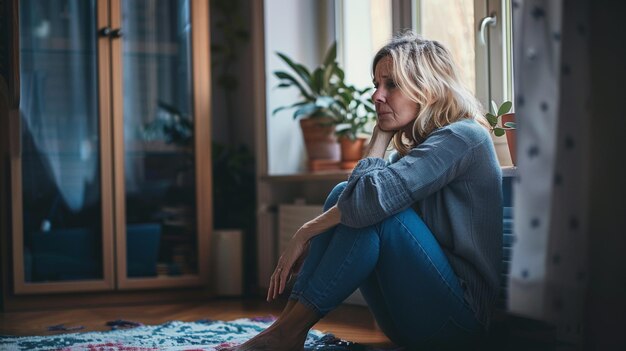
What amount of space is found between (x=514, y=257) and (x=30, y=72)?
2.43m

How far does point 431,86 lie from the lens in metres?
1.77

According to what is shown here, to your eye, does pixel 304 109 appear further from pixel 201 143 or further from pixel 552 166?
pixel 552 166

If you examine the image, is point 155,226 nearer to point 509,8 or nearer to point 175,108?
point 175,108

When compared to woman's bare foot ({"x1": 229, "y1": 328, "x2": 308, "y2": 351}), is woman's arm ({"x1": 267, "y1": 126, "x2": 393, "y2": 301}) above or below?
above

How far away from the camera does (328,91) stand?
3107mm

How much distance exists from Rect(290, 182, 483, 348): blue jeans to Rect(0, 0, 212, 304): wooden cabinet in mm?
1586

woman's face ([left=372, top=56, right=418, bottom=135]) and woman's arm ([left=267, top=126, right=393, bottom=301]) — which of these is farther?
woman's face ([left=372, top=56, right=418, bottom=135])

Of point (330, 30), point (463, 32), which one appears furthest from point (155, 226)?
point (463, 32)

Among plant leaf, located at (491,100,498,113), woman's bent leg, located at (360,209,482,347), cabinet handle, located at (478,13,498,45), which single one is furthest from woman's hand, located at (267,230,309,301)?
cabinet handle, located at (478,13,498,45)

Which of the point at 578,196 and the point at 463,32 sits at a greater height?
the point at 463,32

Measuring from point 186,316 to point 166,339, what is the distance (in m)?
0.61

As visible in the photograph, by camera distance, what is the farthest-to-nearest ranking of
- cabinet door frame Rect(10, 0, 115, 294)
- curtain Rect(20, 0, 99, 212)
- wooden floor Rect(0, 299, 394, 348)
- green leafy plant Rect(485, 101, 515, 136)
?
curtain Rect(20, 0, 99, 212)
cabinet door frame Rect(10, 0, 115, 294)
wooden floor Rect(0, 299, 394, 348)
green leafy plant Rect(485, 101, 515, 136)

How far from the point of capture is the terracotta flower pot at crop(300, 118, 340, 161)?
3090 mm

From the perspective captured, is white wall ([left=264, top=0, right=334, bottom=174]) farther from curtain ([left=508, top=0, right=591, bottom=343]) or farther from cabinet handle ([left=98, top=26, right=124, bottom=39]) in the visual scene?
curtain ([left=508, top=0, right=591, bottom=343])
